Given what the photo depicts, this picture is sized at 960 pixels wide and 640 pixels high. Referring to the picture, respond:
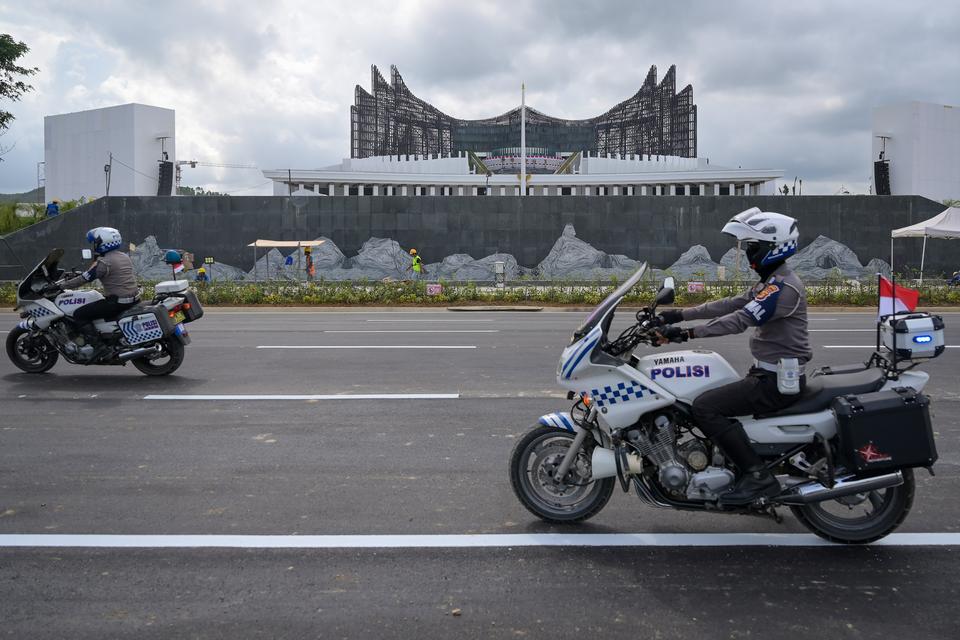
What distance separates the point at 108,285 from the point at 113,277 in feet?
0.43

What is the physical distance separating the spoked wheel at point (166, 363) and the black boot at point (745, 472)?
7.61 metres

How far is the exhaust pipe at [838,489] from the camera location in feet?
14.8

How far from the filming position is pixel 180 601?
3.97 metres

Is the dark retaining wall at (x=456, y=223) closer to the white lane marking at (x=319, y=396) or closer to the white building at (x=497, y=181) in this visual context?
the white lane marking at (x=319, y=396)

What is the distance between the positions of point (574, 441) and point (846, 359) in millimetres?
8006

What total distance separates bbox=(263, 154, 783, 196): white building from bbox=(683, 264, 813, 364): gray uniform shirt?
75081 millimetres

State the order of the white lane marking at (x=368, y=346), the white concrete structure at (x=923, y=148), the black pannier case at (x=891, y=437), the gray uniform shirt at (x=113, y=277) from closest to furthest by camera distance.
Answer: the black pannier case at (x=891, y=437), the gray uniform shirt at (x=113, y=277), the white lane marking at (x=368, y=346), the white concrete structure at (x=923, y=148)

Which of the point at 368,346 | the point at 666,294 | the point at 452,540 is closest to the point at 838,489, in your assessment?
the point at 666,294

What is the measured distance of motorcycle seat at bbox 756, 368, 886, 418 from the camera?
4.60m

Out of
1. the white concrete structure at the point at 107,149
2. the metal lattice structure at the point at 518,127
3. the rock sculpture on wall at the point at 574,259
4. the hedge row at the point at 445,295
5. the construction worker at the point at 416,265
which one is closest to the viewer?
the hedge row at the point at 445,295

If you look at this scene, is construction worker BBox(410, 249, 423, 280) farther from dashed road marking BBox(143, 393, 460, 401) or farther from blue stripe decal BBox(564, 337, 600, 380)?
blue stripe decal BBox(564, 337, 600, 380)

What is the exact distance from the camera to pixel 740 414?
15.2 feet

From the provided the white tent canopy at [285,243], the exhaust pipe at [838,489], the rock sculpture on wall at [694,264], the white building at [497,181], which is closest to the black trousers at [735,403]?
the exhaust pipe at [838,489]

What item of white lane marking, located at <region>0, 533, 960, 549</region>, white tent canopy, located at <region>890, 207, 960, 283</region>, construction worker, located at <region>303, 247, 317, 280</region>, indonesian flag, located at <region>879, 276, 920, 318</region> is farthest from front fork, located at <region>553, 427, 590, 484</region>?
construction worker, located at <region>303, 247, 317, 280</region>
